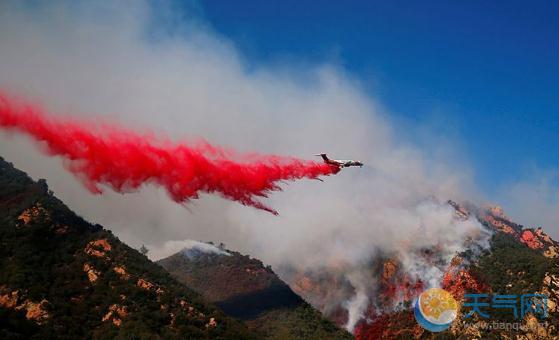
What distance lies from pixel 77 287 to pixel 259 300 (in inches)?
3060

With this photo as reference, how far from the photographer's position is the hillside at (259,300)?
458ft

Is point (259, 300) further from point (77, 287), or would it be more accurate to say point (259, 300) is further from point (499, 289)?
point (499, 289)

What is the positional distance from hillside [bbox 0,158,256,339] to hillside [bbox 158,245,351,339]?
2923cm

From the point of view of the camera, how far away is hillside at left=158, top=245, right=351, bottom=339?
458 ft

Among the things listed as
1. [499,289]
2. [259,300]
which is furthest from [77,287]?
[499,289]

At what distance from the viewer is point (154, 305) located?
9981 centimetres

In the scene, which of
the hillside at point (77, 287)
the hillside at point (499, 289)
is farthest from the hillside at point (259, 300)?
the hillside at point (499, 289)

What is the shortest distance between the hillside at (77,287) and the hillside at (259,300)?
95.9ft

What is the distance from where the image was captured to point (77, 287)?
9600 centimetres

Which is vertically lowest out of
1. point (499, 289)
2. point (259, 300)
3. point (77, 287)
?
point (77, 287)

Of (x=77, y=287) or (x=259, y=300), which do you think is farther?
(x=259, y=300)

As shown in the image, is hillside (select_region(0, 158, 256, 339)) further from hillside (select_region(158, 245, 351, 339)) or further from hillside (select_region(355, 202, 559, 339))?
hillside (select_region(355, 202, 559, 339))

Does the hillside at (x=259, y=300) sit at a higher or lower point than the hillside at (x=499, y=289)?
lower

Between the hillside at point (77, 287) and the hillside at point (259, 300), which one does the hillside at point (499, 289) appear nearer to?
the hillside at point (259, 300)
